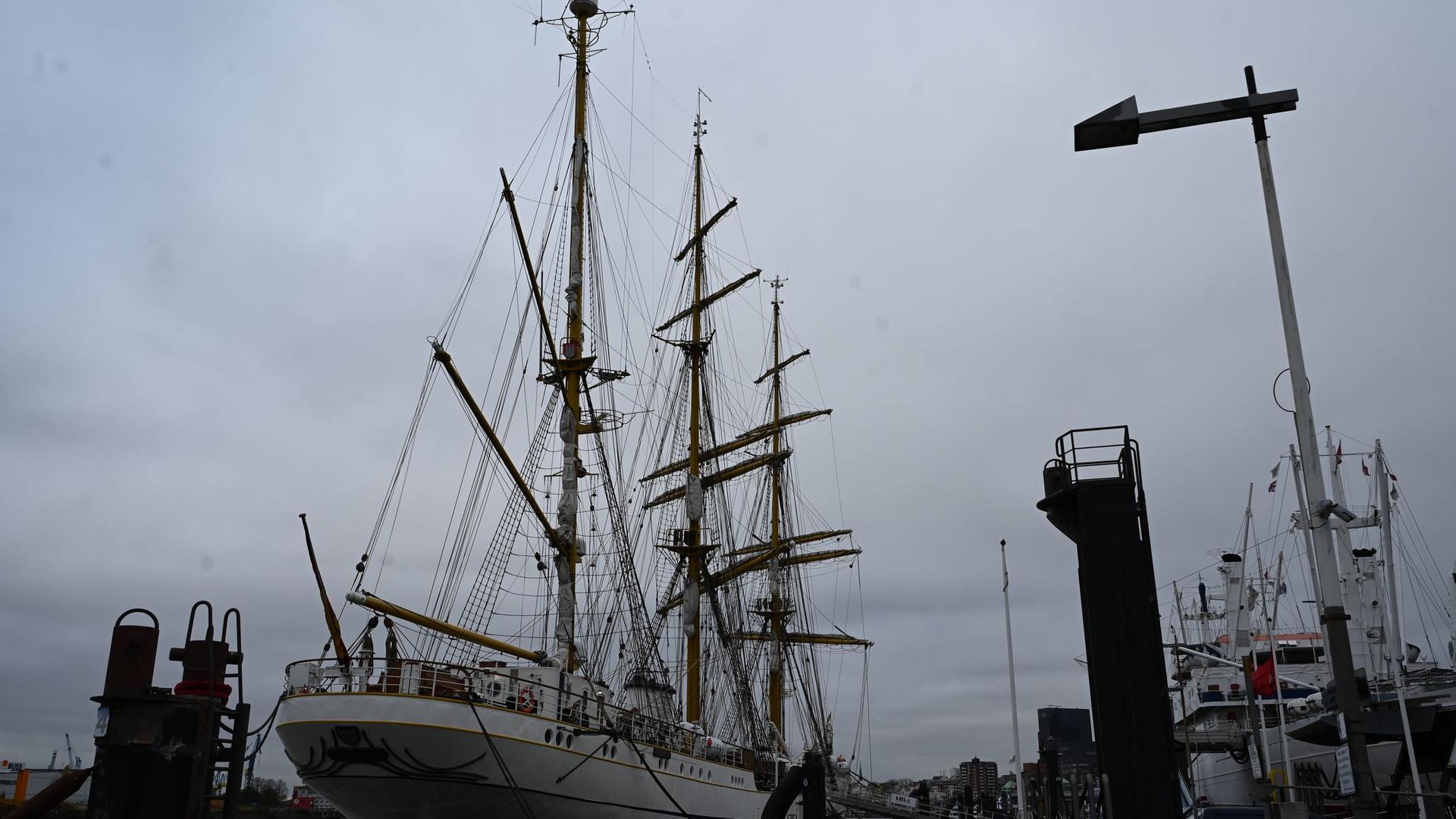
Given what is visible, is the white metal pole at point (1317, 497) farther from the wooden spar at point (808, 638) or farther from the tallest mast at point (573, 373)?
the wooden spar at point (808, 638)

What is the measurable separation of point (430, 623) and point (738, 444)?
3032 centimetres

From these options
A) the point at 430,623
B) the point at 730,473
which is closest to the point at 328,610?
the point at 430,623

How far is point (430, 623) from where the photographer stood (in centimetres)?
2242

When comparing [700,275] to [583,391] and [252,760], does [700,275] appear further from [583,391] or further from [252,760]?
[252,760]

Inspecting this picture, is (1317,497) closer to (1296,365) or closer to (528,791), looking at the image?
(1296,365)

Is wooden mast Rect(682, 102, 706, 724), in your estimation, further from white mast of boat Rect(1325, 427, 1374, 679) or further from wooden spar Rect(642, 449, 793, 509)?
white mast of boat Rect(1325, 427, 1374, 679)

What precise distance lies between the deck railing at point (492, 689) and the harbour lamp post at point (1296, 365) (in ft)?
48.9

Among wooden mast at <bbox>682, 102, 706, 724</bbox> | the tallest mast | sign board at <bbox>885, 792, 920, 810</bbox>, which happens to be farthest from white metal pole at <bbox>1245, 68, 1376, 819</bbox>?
sign board at <bbox>885, 792, 920, 810</bbox>

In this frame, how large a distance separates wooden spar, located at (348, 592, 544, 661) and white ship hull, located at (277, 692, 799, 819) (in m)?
2.36

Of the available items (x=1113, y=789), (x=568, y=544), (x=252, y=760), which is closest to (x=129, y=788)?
(x=252, y=760)

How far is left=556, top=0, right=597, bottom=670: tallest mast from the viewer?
28.2 metres

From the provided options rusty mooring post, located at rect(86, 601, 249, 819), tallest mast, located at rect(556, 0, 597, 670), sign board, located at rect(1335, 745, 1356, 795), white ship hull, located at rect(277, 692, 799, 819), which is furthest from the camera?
tallest mast, located at rect(556, 0, 597, 670)

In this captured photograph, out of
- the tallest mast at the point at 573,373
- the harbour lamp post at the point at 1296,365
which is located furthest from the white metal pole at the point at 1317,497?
the tallest mast at the point at 573,373

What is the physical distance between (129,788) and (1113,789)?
1076 centimetres
